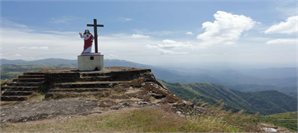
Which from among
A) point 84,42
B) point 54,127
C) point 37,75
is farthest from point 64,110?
point 84,42

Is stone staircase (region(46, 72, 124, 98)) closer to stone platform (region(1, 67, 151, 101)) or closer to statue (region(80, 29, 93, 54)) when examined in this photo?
stone platform (region(1, 67, 151, 101))

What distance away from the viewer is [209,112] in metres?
18.4

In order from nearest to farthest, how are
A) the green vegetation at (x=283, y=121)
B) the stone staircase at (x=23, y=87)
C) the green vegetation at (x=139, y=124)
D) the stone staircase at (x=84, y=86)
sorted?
the green vegetation at (x=139, y=124)
the stone staircase at (x=84, y=86)
the stone staircase at (x=23, y=87)
the green vegetation at (x=283, y=121)

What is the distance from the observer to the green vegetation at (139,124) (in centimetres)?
1334

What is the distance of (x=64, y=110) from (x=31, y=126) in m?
3.29

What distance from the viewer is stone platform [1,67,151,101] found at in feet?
81.6

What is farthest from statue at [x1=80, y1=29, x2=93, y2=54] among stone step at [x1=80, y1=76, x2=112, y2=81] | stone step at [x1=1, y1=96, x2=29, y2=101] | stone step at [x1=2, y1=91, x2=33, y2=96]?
stone step at [x1=1, y1=96, x2=29, y2=101]

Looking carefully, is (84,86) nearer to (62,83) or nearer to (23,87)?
(62,83)

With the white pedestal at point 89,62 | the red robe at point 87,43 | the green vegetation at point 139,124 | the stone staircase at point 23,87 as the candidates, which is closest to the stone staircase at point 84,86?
the stone staircase at point 23,87

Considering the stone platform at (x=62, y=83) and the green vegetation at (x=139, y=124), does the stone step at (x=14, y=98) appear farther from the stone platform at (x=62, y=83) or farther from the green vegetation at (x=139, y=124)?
the green vegetation at (x=139, y=124)

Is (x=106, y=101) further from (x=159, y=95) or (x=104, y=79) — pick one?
(x=104, y=79)

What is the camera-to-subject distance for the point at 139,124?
14.1 metres

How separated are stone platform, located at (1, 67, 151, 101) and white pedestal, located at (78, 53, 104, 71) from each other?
3184 millimetres

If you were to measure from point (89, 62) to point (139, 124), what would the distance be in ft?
56.9
